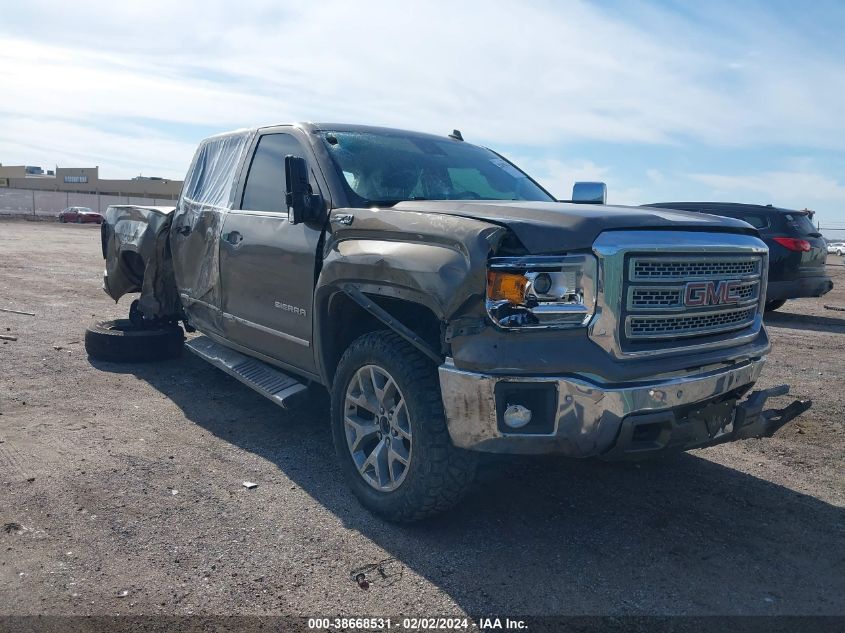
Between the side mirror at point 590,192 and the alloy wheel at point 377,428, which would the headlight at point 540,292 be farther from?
the side mirror at point 590,192

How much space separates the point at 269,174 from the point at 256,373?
A: 138 cm

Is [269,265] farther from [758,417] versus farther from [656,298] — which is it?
[758,417]

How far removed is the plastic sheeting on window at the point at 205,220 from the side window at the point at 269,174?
0.24 m

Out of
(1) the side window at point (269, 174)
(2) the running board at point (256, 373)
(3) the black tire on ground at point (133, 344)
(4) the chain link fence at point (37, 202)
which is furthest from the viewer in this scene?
(4) the chain link fence at point (37, 202)

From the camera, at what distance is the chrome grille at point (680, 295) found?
10.5ft

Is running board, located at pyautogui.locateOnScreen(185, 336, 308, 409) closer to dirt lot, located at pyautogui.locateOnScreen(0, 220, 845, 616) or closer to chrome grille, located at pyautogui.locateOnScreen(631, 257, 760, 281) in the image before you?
dirt lot, located at pyautogui.locateOnScreen(0, 220, 845, 616)

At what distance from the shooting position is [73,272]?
15.2 meters

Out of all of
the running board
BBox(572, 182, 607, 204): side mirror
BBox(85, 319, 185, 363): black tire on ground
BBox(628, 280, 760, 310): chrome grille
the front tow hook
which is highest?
BBox(572, 182, 607, 204): side mirror

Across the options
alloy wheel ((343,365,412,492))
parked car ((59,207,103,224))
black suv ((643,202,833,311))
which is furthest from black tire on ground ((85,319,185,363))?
parked car ((59,207,103,224))

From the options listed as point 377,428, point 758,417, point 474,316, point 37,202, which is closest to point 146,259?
point 377,428

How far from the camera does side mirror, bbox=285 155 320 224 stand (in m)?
4.15

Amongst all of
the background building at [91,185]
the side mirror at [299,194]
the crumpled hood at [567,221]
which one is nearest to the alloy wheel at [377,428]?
the crumpled hood at [567,221]

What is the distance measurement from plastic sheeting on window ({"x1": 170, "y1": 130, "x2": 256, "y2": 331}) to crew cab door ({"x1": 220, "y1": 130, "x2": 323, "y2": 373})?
0.21 meters

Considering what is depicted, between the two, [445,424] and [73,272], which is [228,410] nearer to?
[445,424]
